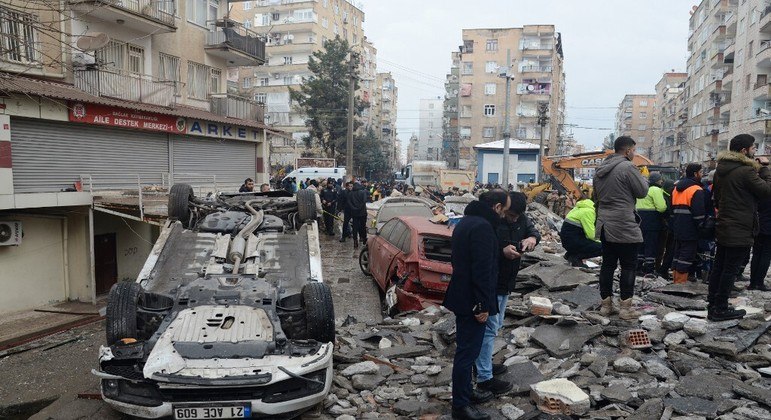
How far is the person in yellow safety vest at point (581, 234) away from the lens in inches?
334

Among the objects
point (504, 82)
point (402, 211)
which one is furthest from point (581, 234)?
point (504, 82)

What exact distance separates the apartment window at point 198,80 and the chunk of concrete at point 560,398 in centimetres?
1938

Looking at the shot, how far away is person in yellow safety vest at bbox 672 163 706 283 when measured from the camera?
6.91 meters

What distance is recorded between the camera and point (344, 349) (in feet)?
19.6

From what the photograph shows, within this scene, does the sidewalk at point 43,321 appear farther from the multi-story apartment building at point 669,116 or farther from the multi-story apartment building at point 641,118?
the multi-story apartment building at point 641,118

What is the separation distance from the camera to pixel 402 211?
531 inches

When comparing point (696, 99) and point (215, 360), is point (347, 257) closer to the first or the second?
point (215, 360)

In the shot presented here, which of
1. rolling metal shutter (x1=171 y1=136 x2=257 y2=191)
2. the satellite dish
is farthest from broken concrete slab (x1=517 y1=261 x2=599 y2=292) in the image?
rolling metal shutter (x1=171 y1=136 x2=257 y2=191)

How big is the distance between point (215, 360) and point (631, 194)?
14.5 feet

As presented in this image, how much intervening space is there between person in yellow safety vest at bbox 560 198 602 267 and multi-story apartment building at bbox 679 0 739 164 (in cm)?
3442

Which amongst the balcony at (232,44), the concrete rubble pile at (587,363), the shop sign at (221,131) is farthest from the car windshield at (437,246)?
the balcony at (232,44)

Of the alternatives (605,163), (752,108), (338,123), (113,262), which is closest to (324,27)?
(338,123)

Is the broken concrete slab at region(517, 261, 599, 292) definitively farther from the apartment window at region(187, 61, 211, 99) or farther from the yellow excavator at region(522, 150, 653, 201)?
the apartment window at region(187, 61, 211, 99)

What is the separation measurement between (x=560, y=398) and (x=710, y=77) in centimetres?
4963
